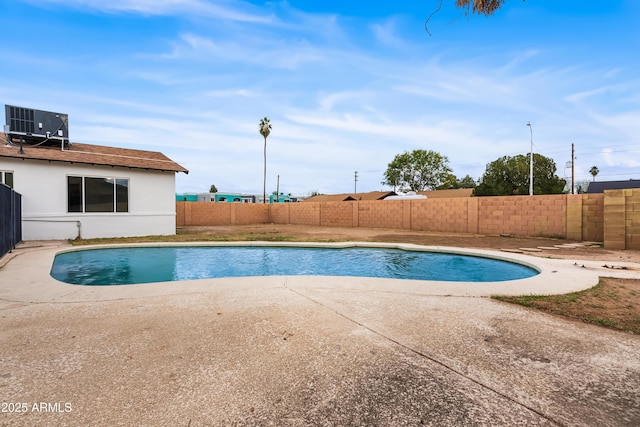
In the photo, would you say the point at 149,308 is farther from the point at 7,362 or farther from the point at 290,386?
the point at 290,386

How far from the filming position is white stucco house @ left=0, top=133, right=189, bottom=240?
11109mm

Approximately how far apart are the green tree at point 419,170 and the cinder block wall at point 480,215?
24.7m

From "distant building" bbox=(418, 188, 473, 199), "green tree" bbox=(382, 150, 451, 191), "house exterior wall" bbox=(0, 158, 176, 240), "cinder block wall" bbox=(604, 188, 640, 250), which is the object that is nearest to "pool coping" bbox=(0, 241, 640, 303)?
"cinder block wall" bbox=(604, 188, 640, 250)

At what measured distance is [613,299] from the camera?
176 inches

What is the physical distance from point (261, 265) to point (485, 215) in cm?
1166

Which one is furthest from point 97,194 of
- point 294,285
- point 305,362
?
point 305,362

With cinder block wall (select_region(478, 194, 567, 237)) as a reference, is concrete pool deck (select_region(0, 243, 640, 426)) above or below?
below

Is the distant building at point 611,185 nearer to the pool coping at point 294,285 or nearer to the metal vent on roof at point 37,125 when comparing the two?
the pool coping at point 294,285

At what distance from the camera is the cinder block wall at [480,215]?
10.1 m

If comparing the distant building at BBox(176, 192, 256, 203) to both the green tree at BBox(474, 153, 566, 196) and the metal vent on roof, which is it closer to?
the green tree at BBox(474, 153, 566, 196)

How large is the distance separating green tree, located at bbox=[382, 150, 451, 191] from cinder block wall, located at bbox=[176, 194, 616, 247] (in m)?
24.7

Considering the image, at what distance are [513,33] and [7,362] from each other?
15236 mm

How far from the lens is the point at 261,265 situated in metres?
8.98

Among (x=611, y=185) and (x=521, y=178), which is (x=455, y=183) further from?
(x=611, y=185)
